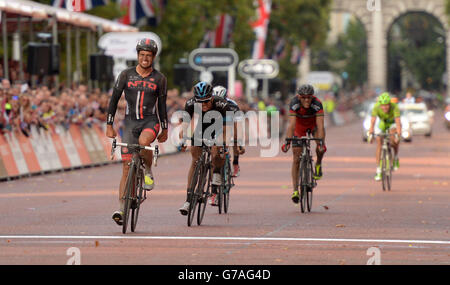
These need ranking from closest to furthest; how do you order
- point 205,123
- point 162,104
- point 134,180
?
point 134,180
point 162,104
point 205,123

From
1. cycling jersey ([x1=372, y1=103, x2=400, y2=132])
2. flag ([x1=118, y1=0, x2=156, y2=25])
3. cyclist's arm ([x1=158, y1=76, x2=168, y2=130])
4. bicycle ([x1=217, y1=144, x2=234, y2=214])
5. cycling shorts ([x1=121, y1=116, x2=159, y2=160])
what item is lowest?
bicycle ([x1=217, y1=144, x2=234, y2=214])

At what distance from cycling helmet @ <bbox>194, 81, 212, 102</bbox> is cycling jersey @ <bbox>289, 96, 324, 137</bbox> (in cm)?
268

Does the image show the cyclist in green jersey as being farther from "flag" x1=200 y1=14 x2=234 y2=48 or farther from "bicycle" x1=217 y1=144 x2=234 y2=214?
"flag" x1=200 y1=14 x2=234 y2=48

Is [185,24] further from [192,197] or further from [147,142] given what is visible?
[147,142]

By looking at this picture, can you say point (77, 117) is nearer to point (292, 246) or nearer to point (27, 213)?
point (27, 213)

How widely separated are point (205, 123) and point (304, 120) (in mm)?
2835

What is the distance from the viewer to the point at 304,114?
712 inches

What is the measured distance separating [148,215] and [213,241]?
11.6 ft

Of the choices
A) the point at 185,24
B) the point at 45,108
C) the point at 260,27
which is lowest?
the point at 45,108

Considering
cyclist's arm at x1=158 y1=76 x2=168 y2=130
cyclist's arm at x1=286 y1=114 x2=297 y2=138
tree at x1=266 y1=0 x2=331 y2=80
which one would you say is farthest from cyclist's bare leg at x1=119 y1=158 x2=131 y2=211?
tree at x1=266 y1=0 x2=331 y2=80

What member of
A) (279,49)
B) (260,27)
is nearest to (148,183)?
(260,27)

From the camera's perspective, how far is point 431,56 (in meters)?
151

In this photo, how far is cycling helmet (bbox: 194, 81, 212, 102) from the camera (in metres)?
15.3

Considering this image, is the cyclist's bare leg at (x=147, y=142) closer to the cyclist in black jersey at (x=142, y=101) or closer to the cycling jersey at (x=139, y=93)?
the cyclist in black jersey at (x=142, y=101)
